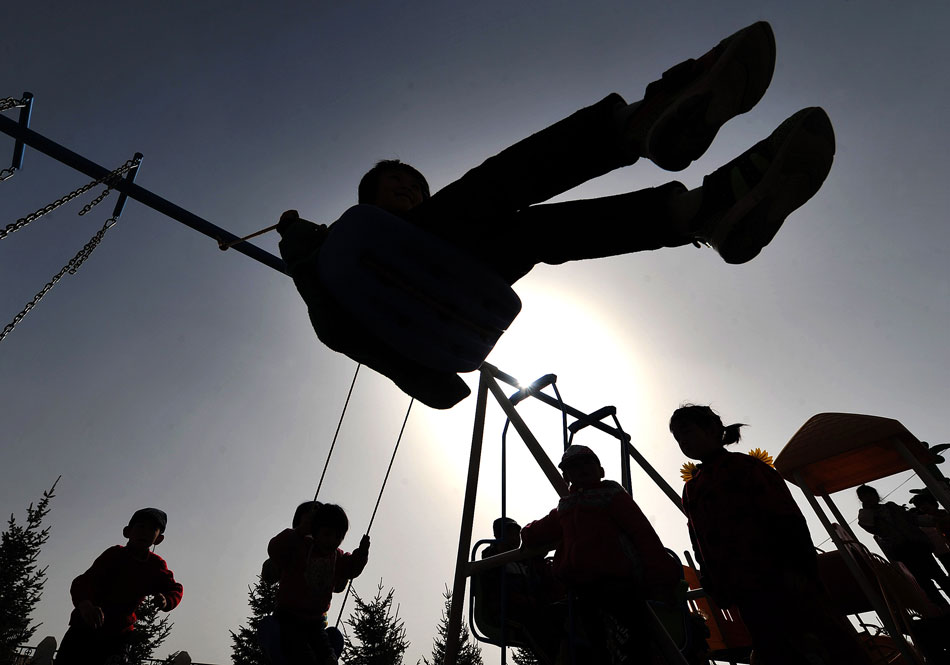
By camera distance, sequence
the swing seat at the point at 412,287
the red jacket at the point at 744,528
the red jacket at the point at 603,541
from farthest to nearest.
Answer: the red jacket at the point at 603,541 < the red jacket at the point at 744,528 < the swing seat at the point at 412,287

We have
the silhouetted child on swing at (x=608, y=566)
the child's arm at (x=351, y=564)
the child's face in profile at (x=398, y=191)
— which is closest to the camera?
the child's face in profile at (x=398, y=191)

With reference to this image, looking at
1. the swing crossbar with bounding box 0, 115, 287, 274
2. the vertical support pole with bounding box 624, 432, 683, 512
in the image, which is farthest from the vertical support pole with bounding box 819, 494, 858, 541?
the swing crossbar with bounding box 0, 115, 287, 274

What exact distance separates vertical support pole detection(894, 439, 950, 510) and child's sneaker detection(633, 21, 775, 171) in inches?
162

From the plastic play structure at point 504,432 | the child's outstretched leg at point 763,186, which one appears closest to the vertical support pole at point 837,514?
the plastic play structure at point 504,432

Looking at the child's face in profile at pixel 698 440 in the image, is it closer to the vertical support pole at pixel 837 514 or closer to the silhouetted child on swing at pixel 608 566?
the silhouetted child on swing at pixel 608 566

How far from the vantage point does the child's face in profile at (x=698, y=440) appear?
237cm

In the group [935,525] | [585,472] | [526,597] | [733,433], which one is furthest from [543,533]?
[935,525]

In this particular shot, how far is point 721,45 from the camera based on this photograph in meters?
1.44

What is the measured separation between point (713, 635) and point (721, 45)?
550cm

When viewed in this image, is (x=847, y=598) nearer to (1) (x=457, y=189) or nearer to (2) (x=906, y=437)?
(2) (x=906, y=437)

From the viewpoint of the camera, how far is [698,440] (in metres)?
2.38

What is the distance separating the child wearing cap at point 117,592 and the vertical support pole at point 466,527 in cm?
193

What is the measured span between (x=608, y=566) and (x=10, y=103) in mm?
5144

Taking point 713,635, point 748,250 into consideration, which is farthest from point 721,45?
point 713,635
